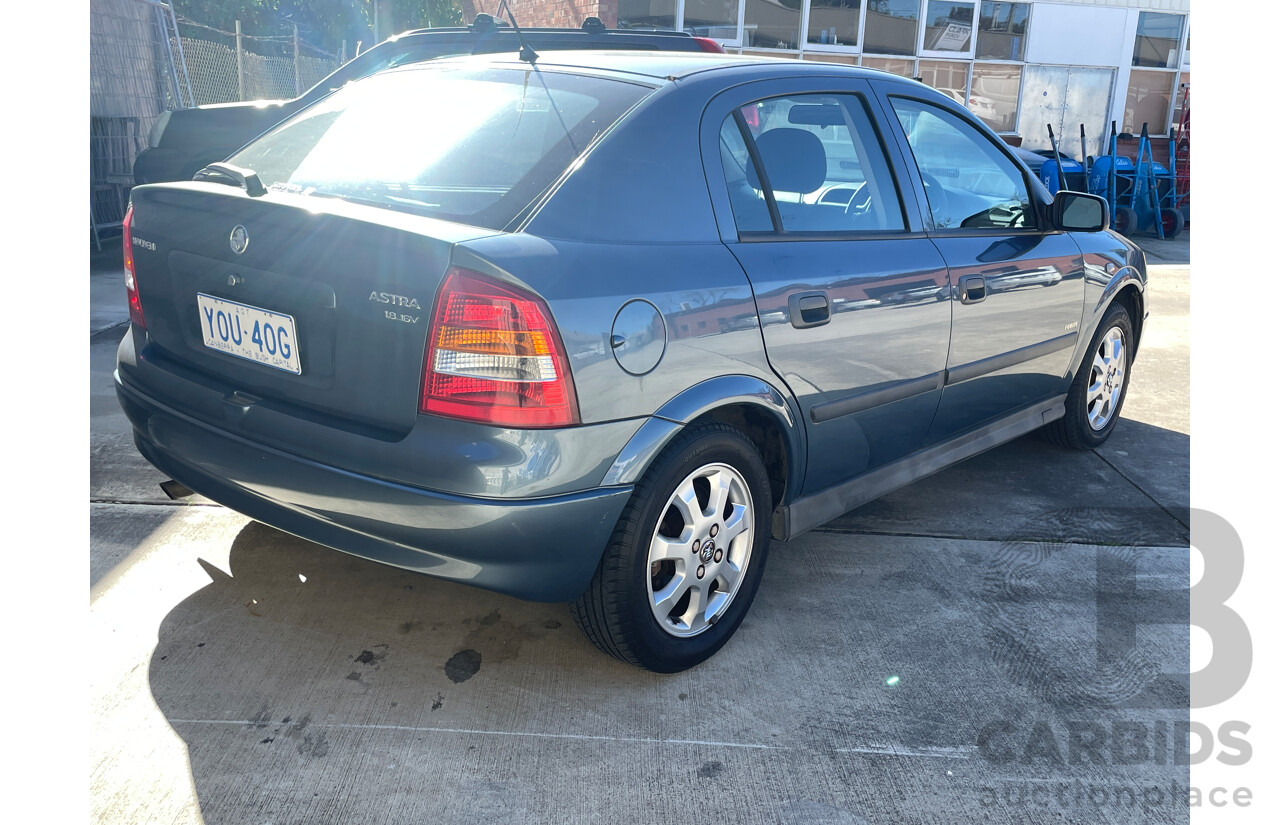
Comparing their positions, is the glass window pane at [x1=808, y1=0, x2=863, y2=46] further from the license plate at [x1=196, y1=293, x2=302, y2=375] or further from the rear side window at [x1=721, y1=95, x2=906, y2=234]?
the license plate at [x1=196, y1=293, x2=302, y2=375]

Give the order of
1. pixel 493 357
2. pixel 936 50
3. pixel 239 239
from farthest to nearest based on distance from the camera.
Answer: pixel 936 50
pixel 239 239
pixel 493 357

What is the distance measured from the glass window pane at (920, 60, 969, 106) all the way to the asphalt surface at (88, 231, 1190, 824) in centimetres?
1193

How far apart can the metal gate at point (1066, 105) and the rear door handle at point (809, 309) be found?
44.7ft

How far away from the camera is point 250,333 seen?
2.61 metres

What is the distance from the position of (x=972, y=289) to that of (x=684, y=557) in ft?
5.13

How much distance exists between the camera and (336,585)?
127 inches

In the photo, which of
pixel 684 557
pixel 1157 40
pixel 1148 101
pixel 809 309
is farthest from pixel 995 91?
pixel 684 557

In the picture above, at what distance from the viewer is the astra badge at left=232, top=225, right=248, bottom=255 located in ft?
8.48

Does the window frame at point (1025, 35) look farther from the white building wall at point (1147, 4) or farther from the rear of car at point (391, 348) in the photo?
the rear of car at point (391, 348)

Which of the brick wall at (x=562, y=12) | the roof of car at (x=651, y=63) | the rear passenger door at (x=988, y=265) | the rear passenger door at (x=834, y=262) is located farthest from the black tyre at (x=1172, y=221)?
the roof of car at (x=651, y=63)

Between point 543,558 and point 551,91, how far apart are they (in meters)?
1.33

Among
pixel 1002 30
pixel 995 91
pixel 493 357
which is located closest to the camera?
pixel 493 357

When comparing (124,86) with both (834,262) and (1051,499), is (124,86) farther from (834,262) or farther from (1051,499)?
(1051,499)

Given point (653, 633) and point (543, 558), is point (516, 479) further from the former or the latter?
point (653, 633)
